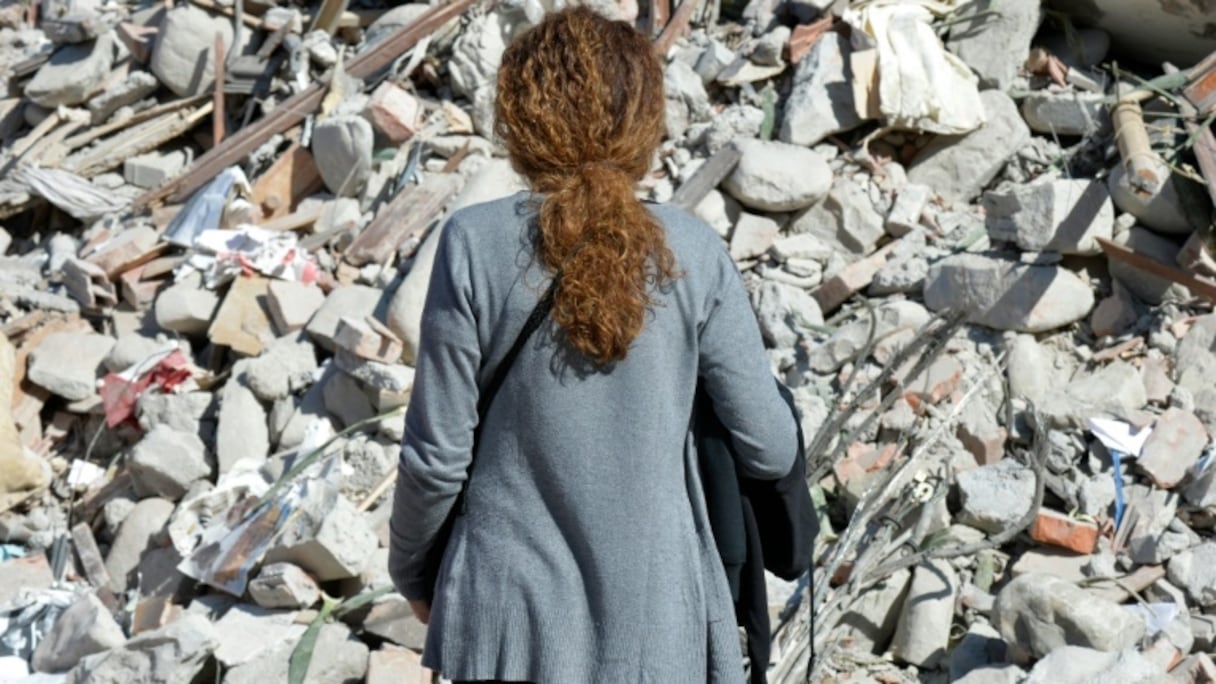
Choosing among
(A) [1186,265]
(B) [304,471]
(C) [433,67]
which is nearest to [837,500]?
(A) [1186,265]

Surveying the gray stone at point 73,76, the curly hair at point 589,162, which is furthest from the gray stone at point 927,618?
the gray stone at point 73,76

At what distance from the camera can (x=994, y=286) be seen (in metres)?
5.46

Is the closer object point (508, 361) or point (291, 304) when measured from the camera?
point (508, 361)

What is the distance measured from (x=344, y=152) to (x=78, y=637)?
274cm

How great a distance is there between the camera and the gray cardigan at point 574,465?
8.02ft

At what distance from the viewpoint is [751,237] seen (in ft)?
19.8

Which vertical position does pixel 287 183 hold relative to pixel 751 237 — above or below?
below

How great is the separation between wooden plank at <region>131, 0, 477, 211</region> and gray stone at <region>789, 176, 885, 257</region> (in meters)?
2.17

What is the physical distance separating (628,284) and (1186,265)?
12.0 ft

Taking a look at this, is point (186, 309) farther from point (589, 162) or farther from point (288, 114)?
point (589, 162)

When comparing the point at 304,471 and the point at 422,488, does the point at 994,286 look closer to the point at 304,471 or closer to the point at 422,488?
the point at 304,471

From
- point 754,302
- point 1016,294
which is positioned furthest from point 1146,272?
point 754,302

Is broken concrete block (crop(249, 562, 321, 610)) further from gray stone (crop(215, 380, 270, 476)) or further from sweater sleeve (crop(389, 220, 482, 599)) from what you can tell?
sweater sleeve (crop(389, 220, 482, 599))

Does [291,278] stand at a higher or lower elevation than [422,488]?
lower
